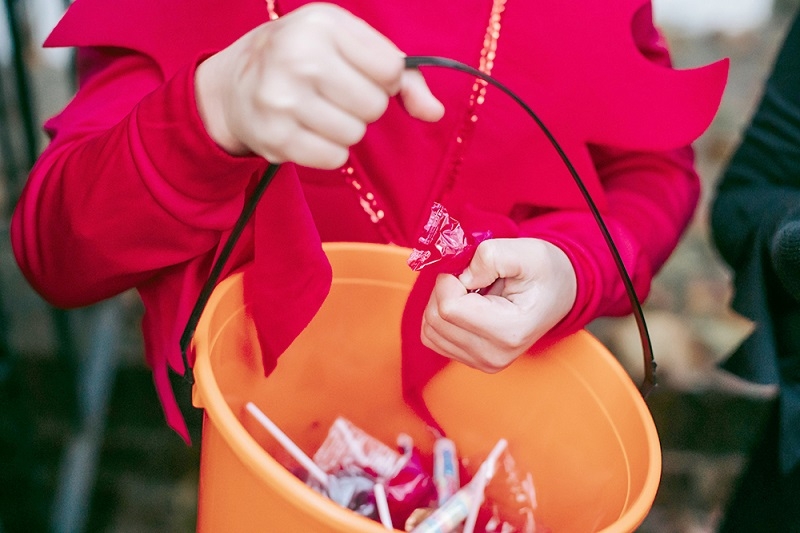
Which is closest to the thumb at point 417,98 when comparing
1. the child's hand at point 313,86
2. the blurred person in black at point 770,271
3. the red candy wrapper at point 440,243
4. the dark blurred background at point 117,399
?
the child's hand at point 313,86

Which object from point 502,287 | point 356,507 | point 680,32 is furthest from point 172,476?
point 680,32

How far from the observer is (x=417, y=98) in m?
0.40

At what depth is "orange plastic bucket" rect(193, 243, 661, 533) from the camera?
1.36 ft

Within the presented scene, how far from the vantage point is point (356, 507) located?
0.52 m

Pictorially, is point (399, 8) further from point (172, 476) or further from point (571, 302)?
point (172, 476)

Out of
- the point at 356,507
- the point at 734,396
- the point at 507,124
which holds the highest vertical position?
the point at 507,124

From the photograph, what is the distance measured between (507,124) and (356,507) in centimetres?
34

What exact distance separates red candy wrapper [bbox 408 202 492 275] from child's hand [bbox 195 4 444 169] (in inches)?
4.2

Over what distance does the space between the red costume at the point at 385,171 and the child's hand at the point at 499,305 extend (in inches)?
1.4

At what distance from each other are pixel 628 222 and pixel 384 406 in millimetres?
280

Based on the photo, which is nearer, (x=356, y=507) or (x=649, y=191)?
(x=356, y=507)

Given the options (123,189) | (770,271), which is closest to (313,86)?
(123,189)

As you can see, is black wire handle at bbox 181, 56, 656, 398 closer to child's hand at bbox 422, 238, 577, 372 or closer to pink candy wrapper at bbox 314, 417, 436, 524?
child's hand at bbox 422, 238, 577, 372

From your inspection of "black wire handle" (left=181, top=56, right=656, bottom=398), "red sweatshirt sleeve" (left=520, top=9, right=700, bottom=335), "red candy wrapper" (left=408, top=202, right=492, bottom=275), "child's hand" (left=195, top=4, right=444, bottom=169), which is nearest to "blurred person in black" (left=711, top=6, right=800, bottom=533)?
"red sweatshirt sleeve" (left=520, top=9, right=700, bottom=335)
